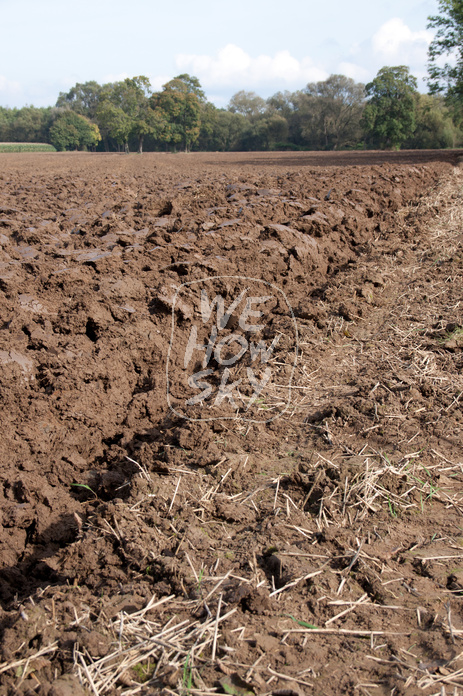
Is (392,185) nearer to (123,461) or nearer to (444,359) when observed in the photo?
(444,359)

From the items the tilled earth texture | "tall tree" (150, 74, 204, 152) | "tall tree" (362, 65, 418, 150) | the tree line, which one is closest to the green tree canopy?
the tree line

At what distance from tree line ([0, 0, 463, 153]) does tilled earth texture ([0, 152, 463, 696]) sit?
32426 millimetres

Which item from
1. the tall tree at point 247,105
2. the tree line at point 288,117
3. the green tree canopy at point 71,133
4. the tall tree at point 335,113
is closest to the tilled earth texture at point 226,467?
the tree line at point 288,117

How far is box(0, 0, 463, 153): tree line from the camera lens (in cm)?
4822

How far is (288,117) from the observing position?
250ft

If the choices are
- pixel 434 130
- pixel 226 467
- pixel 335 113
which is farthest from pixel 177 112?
pixel 226 467

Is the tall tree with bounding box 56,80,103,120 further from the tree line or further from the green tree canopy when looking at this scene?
the green tree canopy

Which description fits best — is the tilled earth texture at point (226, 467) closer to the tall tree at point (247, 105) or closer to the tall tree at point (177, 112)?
the tall tree at point (177, 112)

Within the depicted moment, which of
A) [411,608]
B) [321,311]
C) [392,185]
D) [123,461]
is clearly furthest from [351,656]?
[392,185]

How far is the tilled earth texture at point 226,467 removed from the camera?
6.14 ft

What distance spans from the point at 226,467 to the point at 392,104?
180 feet

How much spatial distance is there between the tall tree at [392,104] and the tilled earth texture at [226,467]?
4826cm

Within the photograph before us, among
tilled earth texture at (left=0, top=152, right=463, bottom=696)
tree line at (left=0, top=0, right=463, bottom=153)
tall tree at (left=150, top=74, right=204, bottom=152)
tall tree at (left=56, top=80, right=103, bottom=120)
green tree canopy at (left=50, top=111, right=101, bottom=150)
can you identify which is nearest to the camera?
tilled earth texture at (left=0, top=152, right=463, bottom=696)

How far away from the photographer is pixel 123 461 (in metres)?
3.41
